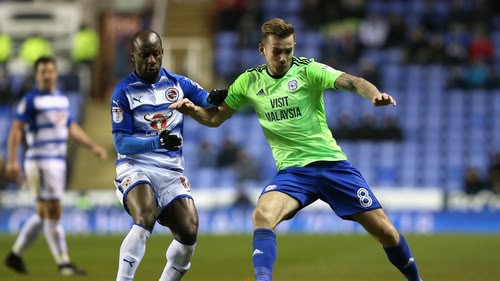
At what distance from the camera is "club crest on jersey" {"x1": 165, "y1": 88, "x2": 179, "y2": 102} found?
8.91 meters

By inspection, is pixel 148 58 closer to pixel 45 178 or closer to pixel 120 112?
pixel 120 112

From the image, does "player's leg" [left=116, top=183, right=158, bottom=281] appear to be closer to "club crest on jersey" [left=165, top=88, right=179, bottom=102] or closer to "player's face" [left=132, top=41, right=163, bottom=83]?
"club crest on jersey" [left=165, top=88, right=179, bottom=102]

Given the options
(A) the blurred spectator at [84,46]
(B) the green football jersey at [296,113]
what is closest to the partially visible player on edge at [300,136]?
(B) the green football jersey at [296,113]

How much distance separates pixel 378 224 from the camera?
870cm

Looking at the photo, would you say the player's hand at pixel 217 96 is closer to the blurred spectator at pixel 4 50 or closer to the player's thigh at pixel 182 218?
the player's thigh at pixel 182 218

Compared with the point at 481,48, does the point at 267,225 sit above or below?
below

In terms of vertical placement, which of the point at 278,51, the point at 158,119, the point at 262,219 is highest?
the point at 278,51

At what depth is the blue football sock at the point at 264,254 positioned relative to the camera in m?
8.02

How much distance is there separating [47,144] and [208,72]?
18.4m

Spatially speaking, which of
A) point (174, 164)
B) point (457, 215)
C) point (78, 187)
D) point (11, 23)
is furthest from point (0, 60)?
point (174, 164)

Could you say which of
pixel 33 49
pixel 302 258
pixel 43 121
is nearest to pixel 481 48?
pixel 33 49

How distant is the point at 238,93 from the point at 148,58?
2.88 feet

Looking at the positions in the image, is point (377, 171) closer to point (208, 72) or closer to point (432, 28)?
point (432, 28)

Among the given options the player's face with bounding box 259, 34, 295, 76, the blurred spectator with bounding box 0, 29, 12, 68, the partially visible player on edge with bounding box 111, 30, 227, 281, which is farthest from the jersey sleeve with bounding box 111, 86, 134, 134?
the blurred spectator with bounding box 0, 29, 12, 68
